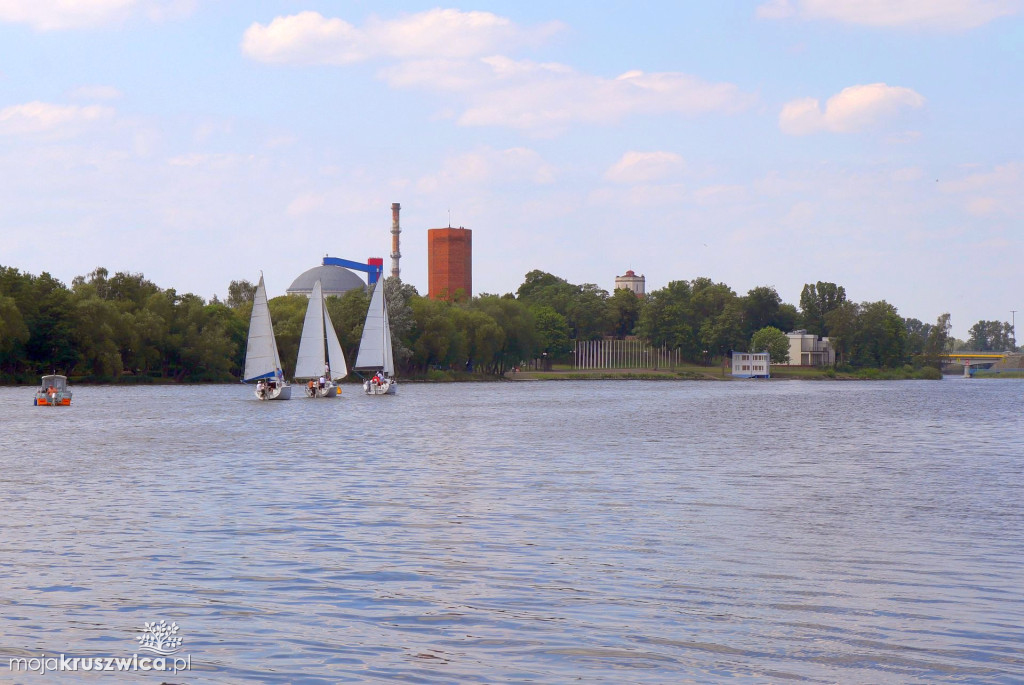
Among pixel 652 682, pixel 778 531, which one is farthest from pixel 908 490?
pixel 652 682

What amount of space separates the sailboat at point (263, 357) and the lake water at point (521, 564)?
174ft

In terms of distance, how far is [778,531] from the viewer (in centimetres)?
2352

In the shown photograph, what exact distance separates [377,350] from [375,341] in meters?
1.11

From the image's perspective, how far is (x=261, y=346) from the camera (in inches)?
3954

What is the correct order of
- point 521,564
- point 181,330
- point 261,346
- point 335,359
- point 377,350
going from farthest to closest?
point 181,330 < point 335,359 < point 377,350 < point 261,346 < point 521,564

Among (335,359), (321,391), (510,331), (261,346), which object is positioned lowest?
(321,391)

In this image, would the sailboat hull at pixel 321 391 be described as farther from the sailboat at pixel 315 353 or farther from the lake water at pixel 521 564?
the lake water at pixel 521 564

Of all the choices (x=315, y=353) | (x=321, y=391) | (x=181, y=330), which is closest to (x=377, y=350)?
(x=321, y=391)

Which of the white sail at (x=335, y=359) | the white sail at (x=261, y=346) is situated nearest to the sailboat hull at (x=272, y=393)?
the white sail at (x=261, y=346)

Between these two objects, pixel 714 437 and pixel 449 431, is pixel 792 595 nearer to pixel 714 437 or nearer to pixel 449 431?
pixel 714 437

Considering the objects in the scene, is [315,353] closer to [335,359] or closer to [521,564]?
[335,359]

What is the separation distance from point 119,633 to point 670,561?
9289mm

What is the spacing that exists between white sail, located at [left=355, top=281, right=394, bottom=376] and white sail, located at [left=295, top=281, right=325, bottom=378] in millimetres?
7418

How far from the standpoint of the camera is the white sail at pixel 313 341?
344ft
